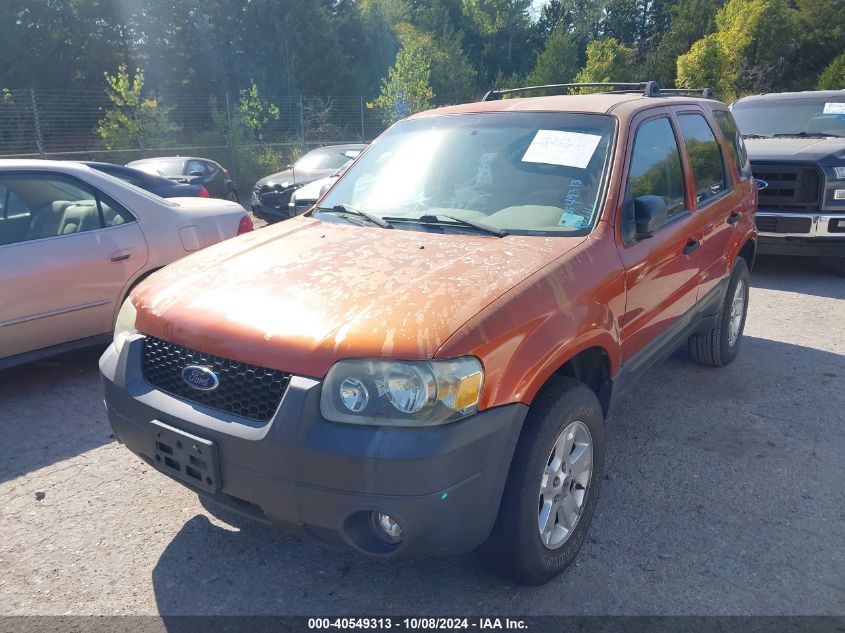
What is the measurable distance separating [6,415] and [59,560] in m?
1.87

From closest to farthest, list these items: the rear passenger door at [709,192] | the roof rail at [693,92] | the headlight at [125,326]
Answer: the headlight at [125,326], the rear passenger door at [709,192], the roof rail at [693,92]

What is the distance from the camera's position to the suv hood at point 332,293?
87.3 inches

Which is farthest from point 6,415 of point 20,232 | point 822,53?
point 822,53

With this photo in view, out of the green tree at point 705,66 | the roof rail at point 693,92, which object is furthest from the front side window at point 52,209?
the green tree at point 705,66

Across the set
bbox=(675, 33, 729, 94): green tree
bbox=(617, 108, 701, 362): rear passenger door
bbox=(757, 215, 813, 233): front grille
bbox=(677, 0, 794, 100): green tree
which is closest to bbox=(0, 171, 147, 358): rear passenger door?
bbox=(617, 108, 701, 362): rear passenger door

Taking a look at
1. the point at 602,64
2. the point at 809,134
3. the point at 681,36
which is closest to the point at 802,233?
→ the point at 809,134

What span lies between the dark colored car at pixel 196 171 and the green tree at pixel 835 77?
89.5 feet

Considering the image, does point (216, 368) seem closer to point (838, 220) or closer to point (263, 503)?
point (263, 503)

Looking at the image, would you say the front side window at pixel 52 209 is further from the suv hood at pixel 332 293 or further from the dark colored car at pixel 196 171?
the dark colored car at pixel 196 171

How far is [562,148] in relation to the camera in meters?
3.32

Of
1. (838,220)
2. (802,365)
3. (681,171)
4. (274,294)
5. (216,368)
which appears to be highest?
(681,171)

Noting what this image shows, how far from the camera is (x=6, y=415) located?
4.31 m

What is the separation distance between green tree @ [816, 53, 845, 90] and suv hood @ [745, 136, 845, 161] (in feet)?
85.4

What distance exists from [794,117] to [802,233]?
2.27m
